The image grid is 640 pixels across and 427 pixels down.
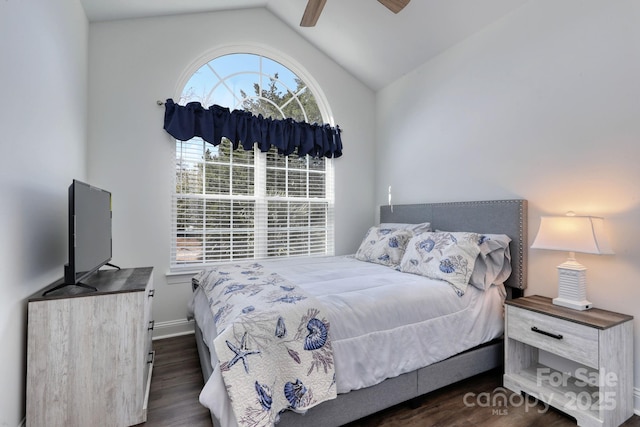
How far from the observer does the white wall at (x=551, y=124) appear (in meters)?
1.82

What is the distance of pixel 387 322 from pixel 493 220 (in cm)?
144

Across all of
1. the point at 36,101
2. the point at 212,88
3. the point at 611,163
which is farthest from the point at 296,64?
the point at 611,163

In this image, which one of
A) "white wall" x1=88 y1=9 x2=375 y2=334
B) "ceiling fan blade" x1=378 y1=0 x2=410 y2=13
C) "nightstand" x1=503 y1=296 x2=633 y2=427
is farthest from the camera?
"white wall" x1=88 y1=9 x2=375 y2=334

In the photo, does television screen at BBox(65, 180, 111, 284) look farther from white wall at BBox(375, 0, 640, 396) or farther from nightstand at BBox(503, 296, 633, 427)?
white wall at BBox(375, 0, 640, 396)

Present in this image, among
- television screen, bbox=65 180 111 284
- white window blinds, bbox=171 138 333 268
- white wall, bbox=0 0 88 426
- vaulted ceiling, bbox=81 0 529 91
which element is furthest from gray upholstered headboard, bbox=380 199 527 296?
white wall, bbox=0 0 88 426

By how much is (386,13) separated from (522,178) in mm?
1929

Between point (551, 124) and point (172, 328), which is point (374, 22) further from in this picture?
point (172, 328)

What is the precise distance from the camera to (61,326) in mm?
1512

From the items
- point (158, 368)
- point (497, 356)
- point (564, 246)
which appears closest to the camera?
point (564, 246)

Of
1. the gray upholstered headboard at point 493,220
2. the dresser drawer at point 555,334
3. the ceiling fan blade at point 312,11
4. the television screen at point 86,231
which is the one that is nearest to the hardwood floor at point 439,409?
the dresser drawer at point 555,334

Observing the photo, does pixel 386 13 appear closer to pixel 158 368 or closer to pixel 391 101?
pixel 391 101

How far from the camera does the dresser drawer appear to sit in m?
1.64

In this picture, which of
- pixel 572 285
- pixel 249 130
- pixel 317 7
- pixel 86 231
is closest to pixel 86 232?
pixel 86 231

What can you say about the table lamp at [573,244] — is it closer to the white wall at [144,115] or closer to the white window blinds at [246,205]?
the white window blinds at [246,205]
